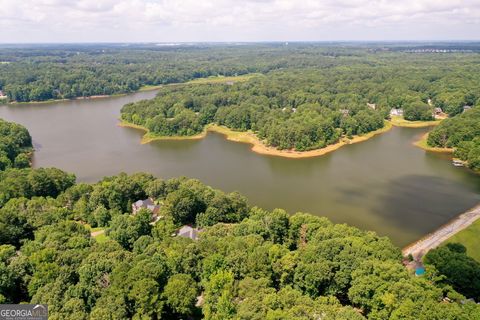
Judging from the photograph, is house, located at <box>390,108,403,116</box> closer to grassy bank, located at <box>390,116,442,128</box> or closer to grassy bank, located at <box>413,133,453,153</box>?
grassy bank, located at <box>390,116,442,128</box>

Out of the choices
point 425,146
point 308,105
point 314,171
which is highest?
point 308,105

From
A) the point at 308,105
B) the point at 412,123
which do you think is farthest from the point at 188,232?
the point at 412,123

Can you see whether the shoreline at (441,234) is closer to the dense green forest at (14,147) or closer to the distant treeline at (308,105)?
the distant treeline at (308,105)

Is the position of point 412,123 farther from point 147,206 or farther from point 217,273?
point 217,273

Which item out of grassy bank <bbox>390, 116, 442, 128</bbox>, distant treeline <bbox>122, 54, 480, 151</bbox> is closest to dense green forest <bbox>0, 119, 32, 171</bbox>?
distant treeline <bbox>122, 54, 480, 151</bbox>

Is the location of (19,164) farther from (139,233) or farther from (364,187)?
(364,187)

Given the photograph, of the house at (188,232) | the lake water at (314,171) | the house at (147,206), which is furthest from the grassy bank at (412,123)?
the house at (188,232)
